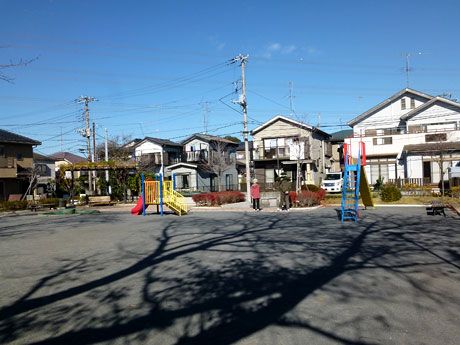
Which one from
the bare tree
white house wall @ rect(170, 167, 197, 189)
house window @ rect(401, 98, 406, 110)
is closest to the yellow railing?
the bare tree

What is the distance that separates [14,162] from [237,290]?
34.6 m

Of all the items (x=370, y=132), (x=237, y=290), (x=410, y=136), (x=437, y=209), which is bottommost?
(x=237, y=290)

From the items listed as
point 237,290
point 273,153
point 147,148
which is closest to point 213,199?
point 237,290

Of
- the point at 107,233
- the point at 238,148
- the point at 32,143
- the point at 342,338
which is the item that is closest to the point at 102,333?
the point at 342,338

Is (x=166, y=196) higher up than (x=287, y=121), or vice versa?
(x=287, y=121)

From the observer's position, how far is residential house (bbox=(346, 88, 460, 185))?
3325 cm

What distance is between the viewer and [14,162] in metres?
35.3

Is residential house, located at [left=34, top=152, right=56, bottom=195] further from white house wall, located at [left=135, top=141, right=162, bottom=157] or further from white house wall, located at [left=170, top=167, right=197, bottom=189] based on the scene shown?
white house wall, located at [left=170, top=167, right=197, bottom=189]

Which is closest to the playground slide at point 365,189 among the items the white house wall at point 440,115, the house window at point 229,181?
the white house wall at point 440,115

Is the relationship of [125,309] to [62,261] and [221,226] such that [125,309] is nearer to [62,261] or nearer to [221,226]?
[62,261]

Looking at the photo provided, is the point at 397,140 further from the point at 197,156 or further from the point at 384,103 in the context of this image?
the point at 197,156

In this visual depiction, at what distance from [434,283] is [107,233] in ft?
32.5

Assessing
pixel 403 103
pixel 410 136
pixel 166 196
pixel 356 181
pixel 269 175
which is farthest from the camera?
pixel 269 175

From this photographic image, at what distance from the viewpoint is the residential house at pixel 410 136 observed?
109 ft
